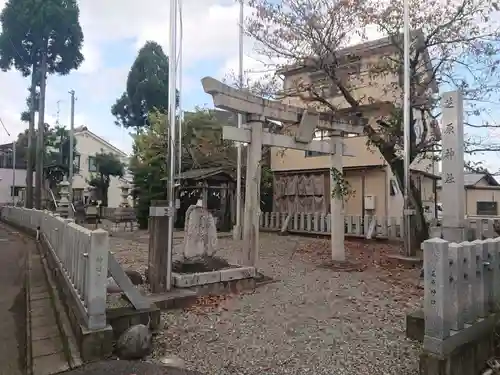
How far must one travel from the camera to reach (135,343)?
3818 millimetres

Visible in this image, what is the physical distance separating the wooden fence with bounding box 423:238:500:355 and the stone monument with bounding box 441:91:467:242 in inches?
77.8

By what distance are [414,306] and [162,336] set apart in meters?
3.53

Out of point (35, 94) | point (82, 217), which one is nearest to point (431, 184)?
point (82, 217)

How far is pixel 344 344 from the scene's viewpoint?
13.8ft

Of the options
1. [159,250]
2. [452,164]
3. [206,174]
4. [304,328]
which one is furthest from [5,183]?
[452,164]

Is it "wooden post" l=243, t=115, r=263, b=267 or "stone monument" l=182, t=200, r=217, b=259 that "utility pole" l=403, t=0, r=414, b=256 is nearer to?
"wooden post" l=243, t=115, r=263, b=267

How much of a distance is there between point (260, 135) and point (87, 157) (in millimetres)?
33956

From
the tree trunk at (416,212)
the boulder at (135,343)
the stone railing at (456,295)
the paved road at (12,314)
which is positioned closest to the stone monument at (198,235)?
the paved road at (12,314)

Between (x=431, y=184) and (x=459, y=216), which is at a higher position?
(x=431, y=184)

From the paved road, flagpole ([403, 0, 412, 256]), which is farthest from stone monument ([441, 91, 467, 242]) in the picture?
the paved road

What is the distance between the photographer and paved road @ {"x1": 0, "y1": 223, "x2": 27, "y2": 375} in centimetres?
371

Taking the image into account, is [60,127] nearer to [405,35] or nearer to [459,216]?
[405,35]

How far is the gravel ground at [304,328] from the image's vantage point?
12.3 feet

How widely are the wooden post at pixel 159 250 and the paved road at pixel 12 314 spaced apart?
1.70 m
